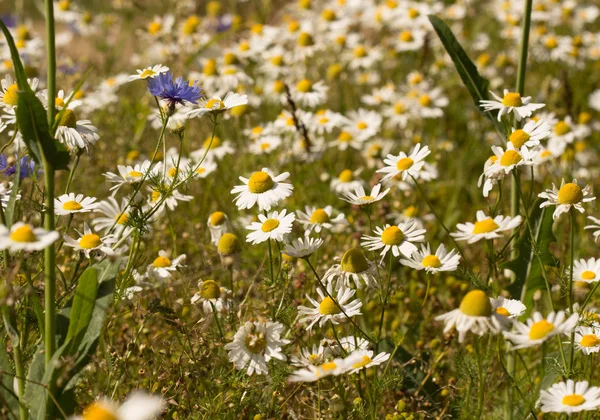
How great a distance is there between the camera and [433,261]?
202 centimetres

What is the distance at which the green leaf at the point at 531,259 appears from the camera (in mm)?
2395

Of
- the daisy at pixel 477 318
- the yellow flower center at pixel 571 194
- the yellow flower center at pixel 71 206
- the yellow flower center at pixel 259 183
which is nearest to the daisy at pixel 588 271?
the yellow flower center at pixel 571 194

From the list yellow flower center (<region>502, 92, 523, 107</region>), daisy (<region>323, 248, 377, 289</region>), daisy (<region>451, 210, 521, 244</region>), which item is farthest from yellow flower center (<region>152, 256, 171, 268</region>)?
yellow flower center (<region>502, 92, 523, 107</region>)

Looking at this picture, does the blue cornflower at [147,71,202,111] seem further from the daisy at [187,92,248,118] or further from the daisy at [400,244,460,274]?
the daisy at [400,244,460,274]

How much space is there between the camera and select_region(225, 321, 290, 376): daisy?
1.90m

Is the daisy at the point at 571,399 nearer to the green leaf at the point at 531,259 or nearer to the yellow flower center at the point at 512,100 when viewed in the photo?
the green leaf at the point at 531,259

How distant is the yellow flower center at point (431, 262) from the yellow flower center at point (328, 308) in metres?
0.27

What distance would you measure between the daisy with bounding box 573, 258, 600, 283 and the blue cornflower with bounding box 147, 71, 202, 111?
1.26m

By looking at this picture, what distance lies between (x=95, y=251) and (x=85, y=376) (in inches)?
15.5

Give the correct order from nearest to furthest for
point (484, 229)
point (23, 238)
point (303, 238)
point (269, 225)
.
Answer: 1. point (23, 238)
2. point (484, 229)
3. point (269, 225)
4. point (303, 238)

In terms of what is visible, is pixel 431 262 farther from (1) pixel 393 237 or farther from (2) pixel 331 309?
(2) pixel 331 309

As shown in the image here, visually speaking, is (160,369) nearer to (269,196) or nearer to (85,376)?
(85,376)

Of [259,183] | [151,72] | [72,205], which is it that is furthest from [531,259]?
[72,205]

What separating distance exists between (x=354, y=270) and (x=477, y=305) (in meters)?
0.53
